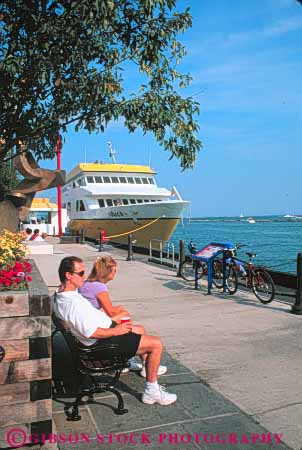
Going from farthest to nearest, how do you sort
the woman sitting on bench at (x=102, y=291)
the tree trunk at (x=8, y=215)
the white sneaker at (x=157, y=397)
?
the tree trunk at (x=8, y=215) → the woman sitting on bench at (x=102, y=291) → the white sneaker at (x=157, y=397)

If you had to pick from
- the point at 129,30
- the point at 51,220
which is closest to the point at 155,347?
the point at 129,30

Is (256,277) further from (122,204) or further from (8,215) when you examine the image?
(122,204)

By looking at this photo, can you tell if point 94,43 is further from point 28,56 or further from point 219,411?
point 219,411

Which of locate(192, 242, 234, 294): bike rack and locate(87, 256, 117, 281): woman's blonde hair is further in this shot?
locate(192, 242, 234, 294): bike rack

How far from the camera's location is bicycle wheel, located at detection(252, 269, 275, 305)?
8391 millimetres

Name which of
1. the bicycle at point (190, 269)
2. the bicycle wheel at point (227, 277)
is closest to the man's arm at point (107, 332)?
the bicycle wheel at point (227, 277)

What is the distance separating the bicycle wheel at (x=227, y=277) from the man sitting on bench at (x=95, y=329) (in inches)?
220

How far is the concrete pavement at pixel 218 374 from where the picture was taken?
3.46 m

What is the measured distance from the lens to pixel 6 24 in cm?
473

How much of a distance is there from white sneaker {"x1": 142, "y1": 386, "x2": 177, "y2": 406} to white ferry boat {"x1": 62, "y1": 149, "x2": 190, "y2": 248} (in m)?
23.2

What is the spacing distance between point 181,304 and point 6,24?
5.59 meters

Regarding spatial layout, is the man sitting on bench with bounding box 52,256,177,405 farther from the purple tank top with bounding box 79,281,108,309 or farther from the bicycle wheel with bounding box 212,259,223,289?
the bicycle wheel with bounding box 212,259,223,289

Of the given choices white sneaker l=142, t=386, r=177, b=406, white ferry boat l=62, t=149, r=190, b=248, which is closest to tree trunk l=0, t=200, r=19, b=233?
white sneaker l=142, t=386, r=177, b=406

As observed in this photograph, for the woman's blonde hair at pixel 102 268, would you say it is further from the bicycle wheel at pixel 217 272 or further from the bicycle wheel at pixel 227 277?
the bicycle wheel at pixel 217 272
